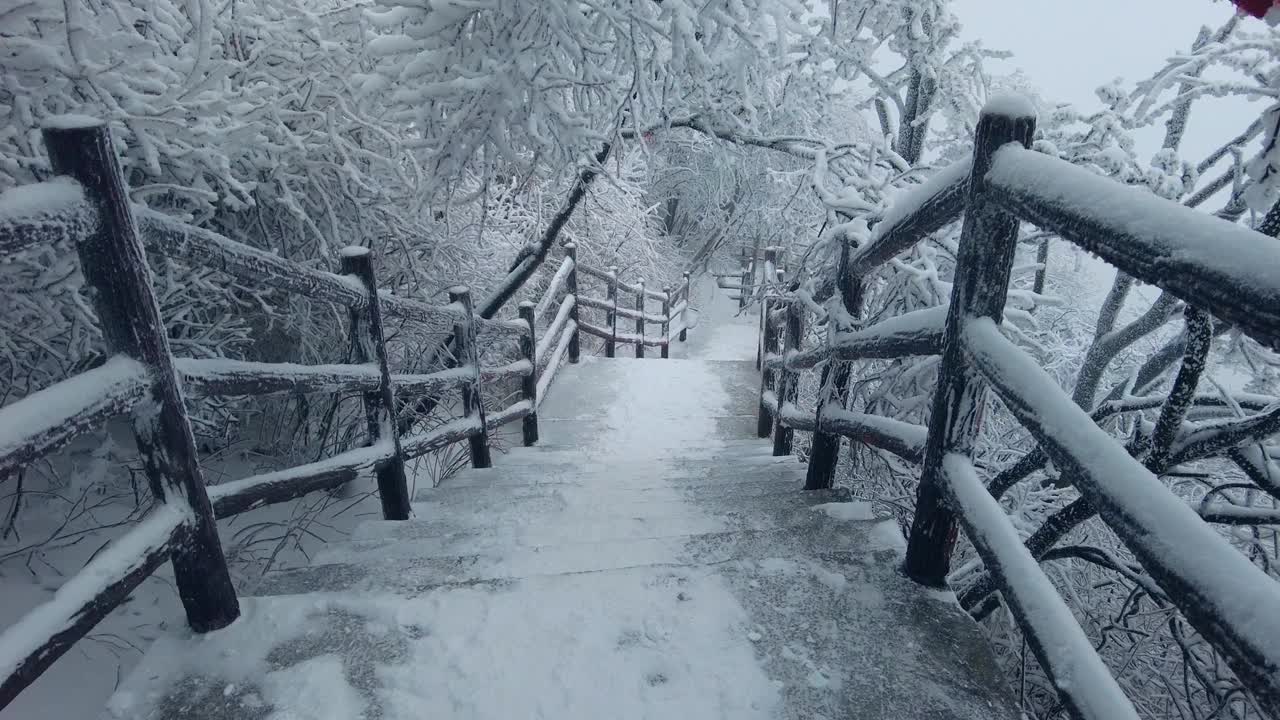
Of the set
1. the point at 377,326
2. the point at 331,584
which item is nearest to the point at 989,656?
the point at 331,584

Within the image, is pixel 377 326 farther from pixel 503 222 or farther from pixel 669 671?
pixel 503 222

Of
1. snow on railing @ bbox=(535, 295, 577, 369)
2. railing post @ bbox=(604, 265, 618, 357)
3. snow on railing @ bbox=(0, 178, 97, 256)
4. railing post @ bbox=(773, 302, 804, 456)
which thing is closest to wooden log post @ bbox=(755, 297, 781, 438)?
railing post @ bbox=(773, 302, 804, 456)

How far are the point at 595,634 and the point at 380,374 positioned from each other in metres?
1.65

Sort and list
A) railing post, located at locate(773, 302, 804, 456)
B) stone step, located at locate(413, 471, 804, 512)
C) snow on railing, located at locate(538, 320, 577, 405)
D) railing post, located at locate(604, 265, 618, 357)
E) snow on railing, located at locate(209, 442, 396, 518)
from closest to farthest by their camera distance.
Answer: snow on railing, located at locate(209, 442, 396, 518) < stone step, located at locate(413, 471, 804, 512) < railing post, located at locate(773, 302, 804, 456) < snow on railing, located at locate(538, 320, 577, 405) < railing post, located at locate(604, 265, 618, 357)

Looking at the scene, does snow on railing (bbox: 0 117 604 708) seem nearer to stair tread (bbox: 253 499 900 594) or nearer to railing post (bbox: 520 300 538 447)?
stair tread (bbox: 253 499 900 594)

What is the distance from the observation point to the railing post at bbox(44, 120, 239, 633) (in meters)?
1.50

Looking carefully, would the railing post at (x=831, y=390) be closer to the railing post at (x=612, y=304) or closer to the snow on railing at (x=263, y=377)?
the snow on railing at (x=263, y=377)

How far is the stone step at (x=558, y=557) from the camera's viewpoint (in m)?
2.04

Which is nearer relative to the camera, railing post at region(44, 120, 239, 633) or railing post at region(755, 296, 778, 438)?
railing post at region(44, 120, 239, 633)

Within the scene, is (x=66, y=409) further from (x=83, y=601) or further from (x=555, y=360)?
(x=555, y=360)

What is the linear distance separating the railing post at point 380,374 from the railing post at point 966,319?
212cm

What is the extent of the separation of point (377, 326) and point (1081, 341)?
10466 mm

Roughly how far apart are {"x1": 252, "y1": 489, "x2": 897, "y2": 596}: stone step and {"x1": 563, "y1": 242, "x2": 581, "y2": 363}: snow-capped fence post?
6020mm

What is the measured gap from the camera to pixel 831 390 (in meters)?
2.85
